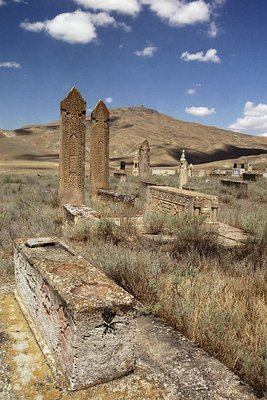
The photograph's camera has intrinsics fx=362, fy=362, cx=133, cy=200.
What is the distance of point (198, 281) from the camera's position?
13.3 ft

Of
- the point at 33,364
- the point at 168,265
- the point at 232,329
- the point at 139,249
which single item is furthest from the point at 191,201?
the point at 33,364

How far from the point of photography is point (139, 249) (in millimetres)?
5867

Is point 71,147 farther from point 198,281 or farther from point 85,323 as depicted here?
point 85,323

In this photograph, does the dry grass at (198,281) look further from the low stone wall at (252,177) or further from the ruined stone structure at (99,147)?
the low stone wall at (252,177)

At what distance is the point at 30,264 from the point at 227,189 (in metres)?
16.6

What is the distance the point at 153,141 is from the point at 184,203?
296ft

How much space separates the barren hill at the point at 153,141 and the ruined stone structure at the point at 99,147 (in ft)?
178

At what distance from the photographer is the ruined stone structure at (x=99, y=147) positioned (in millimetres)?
11992

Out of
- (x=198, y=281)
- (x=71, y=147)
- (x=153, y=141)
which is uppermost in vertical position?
(x=153, y=141)

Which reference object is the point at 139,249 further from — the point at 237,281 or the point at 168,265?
the point at 237,281

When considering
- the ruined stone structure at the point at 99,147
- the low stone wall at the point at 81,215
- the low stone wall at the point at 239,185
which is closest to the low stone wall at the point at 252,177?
the low stone wall at the point at 239,185

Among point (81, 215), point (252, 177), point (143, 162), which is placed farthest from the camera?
point (143, 162)

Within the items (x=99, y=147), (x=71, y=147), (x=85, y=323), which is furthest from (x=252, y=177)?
(x=85, y=323)

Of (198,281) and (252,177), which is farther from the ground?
(252,177)
